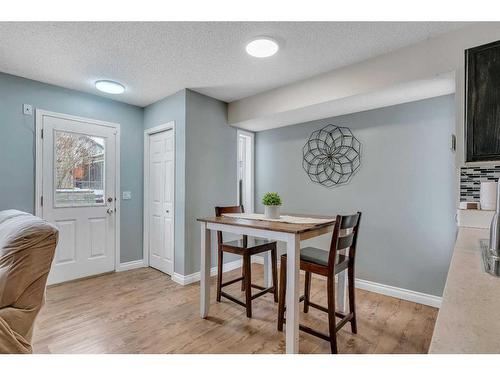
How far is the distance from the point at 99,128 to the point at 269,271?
107 inches

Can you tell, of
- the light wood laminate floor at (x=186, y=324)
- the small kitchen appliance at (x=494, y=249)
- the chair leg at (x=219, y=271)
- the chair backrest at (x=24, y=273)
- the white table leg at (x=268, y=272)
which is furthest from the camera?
the white table leg at (x=268, y=272)

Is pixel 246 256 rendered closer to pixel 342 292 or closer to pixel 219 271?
pixel 219 271

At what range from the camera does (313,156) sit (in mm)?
3322

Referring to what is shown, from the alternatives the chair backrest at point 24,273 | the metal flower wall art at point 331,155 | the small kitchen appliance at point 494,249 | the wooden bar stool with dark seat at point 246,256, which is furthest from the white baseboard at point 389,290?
the chair backrest at point 24,273

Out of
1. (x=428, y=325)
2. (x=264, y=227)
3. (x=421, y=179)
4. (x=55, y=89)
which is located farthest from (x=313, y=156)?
(x=55, y=89)

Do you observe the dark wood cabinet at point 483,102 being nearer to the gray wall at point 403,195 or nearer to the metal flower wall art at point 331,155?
the gray wall at point 403,195

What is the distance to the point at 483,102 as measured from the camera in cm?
157

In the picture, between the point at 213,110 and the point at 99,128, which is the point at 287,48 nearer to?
the point at 213,110

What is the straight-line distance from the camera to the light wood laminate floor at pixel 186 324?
1843mm

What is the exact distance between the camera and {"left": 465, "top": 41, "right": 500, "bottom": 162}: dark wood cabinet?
1.54 meters

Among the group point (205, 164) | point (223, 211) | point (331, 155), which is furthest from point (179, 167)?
point (331, 155)

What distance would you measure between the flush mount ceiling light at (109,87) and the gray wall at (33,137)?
434 millimetres

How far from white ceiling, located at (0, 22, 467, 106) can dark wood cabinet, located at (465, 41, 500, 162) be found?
0.45m

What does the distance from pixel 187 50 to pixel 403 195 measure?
8.14ft
